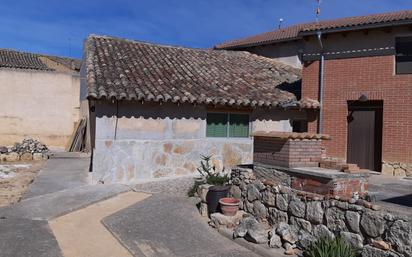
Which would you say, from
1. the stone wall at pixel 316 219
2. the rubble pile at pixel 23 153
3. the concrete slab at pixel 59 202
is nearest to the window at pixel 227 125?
the concrete slab at pixel 59 202

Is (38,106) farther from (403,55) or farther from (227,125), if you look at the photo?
(403,55)

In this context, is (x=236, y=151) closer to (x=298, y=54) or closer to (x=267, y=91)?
(x=267, y=91)

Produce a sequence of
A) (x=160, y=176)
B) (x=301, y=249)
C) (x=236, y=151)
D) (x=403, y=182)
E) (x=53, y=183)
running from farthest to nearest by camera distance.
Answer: (x=236, y=151) < (x=160, y=176) < (x=53, y=183) < (x=403, y=182) < (x=301, y=249)

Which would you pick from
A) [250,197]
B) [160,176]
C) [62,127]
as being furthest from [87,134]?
[250,197]

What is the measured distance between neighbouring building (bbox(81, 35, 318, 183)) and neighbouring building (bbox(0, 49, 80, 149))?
8142mm

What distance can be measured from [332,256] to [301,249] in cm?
89

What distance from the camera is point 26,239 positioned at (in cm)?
686

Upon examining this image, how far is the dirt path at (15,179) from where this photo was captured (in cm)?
1062

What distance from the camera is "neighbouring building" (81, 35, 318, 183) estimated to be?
11992mm

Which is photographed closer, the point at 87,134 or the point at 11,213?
the point at 11,213

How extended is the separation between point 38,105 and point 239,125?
527 inches

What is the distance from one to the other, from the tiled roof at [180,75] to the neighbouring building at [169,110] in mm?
34

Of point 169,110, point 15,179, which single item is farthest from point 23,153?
point 169,110

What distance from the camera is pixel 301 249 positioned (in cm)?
647
